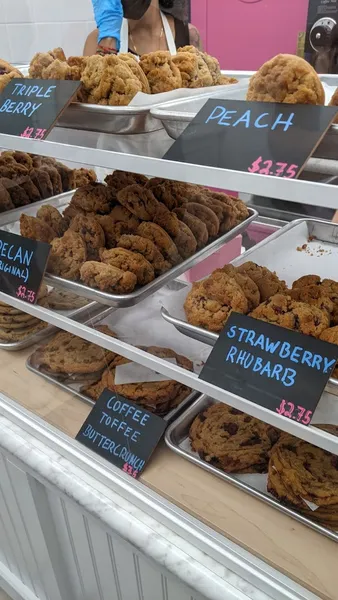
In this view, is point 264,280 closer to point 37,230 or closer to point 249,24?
point 37,230

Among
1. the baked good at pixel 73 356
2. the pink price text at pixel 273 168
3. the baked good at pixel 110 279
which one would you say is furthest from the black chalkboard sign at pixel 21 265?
the pink price text at pixel 273 168

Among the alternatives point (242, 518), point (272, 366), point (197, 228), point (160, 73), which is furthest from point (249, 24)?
point (242, 518)

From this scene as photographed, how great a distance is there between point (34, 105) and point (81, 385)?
0.79 m

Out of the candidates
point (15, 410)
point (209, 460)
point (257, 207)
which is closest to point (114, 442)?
point (209, 460)

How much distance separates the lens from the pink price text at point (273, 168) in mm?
709

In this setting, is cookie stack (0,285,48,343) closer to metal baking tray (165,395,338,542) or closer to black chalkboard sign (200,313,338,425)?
metal baking tray (165,395,338,542)

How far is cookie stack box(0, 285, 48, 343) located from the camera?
1.64 metres

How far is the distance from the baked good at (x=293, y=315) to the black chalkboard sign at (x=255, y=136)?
341 millimetres

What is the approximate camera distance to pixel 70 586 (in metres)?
1.55

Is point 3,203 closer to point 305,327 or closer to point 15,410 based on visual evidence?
point 15,410

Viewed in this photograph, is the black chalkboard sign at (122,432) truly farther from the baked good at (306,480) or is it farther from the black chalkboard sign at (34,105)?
the black chalkboard sign at (34,105)

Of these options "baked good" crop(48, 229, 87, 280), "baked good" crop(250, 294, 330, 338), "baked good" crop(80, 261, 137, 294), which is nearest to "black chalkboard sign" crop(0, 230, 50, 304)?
"baked good" crop(48, 229, 87, 280)

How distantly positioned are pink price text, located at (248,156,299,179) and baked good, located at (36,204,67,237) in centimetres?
74

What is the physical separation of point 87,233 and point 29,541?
1.02 m
